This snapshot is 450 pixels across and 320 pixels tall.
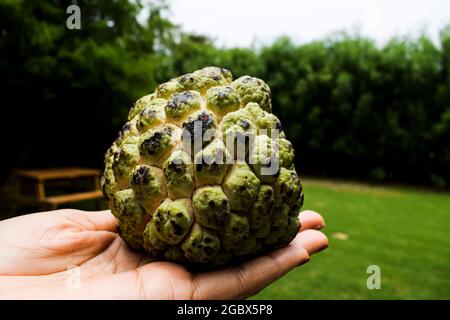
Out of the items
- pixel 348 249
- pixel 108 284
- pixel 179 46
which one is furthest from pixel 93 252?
pixel 179 46

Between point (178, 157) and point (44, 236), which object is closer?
point (178, 157)

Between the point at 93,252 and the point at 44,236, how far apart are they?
28 centimetres

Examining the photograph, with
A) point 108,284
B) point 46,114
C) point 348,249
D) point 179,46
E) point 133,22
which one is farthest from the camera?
point 179,46

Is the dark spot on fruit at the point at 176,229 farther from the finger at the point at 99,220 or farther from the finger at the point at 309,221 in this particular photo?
the finger at the point at 309,221

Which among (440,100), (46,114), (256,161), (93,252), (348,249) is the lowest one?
(348,249)

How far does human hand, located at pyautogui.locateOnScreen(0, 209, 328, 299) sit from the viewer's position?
6.14ft

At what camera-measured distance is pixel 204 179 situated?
192 centimetres

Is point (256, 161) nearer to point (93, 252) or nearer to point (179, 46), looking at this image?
point (93, 252)

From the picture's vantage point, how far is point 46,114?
7.32 m

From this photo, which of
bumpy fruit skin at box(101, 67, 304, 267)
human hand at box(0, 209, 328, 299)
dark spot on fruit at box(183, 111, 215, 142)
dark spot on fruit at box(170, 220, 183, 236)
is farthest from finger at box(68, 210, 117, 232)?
dark spot on fruit at box(183, 111, 215, 142)

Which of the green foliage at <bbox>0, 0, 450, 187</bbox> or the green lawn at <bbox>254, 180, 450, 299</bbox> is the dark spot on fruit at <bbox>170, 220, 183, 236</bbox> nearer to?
the green lawn at <bbox>254, 180, 450, 299</bbox>

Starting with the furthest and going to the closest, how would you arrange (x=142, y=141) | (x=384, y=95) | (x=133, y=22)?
(x=384, y=95) < (x=133, y=22) < (x=142, y=141)

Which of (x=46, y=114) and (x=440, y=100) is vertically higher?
(x=440, y=100)

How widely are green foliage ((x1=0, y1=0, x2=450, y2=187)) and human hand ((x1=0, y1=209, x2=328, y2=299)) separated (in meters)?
3.05
